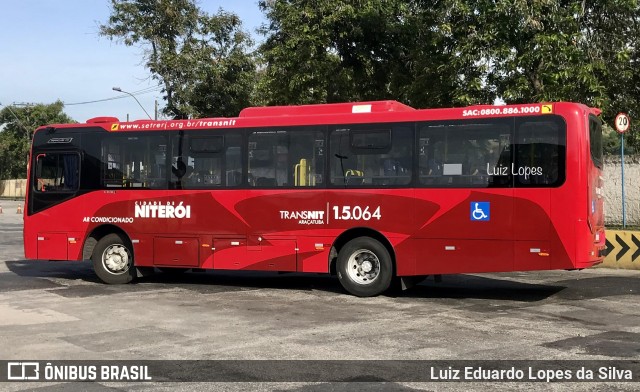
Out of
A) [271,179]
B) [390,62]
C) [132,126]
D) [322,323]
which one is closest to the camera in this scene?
[322,323]

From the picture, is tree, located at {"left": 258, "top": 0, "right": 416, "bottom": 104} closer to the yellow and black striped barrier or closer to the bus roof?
the bus roof

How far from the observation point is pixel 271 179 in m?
12.9

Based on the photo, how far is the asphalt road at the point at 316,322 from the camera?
7.59m

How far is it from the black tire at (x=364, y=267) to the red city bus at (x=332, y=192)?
0.8 inches

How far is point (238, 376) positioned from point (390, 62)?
16900 mm

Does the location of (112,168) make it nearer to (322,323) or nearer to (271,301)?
(271,301)

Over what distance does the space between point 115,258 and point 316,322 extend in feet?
20.0

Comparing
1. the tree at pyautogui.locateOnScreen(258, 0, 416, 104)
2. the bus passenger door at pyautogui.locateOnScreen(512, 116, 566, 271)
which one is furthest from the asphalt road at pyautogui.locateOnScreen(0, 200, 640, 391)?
the tree at pyautogui.locateOnScreen(258, 0, 416, 104)

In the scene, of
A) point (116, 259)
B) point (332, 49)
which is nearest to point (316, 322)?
point (116, 259)

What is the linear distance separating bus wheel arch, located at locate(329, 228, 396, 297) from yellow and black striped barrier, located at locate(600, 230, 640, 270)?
6.30m

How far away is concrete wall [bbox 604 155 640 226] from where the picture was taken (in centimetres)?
2188

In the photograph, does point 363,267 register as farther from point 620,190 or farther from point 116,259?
point 620,190

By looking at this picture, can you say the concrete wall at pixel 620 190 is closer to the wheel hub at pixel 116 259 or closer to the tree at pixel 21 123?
the wheel hub at pixel 116 259

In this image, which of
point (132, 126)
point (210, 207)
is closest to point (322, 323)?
point (210, 207)
